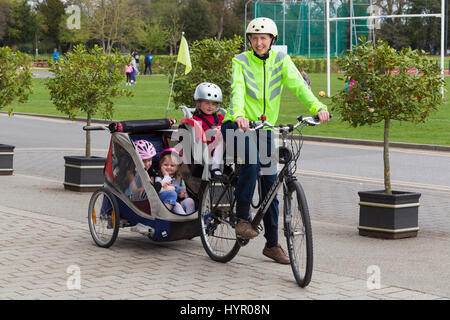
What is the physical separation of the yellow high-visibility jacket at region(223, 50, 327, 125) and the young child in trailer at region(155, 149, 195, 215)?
1.00 meters

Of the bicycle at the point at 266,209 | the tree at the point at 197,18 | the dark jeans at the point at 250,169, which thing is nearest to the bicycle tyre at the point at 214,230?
the bicycle at the point at 266,209

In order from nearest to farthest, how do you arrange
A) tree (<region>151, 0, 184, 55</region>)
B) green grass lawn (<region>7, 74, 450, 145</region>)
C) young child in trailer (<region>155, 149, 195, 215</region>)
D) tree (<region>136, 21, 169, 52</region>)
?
young child in trailer (<region>155, 149, 195, 215</region>)
green grass lawn (<region>7, 74, 450, 145</region>)
tree (<region>136, 21, 169, 52</region>)
tree (<region>151, 0, 184, 55</region>)

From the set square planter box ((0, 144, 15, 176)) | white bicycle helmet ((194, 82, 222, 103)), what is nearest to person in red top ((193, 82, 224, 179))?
white bicycle helmet ((194, 82, 222, 103))

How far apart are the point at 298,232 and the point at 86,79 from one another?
5.69 meters

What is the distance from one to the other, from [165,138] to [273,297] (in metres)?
2.67

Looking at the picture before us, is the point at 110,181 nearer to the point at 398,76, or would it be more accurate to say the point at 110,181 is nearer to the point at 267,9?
the point at 398,76

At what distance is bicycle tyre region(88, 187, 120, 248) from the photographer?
724 cm

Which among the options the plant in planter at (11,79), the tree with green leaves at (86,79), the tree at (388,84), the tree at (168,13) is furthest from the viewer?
the tree at (168,13)

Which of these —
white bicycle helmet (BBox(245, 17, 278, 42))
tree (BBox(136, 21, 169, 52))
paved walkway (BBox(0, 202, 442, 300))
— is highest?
tree (BBox(136, 21, 169, 52))

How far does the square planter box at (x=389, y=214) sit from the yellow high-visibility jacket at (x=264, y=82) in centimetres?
176

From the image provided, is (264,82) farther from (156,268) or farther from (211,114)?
(156,268)

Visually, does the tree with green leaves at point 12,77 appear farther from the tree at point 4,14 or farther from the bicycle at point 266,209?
the tree at point 4,14

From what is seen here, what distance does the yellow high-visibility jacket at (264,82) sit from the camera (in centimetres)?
639

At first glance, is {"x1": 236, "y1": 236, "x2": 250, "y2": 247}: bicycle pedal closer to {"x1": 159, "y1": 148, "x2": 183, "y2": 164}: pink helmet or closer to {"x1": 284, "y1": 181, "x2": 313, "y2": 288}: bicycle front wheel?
{"x1": 284, "y1": 181, "x2": 313, "y2": 288}: bicycle front wheel
